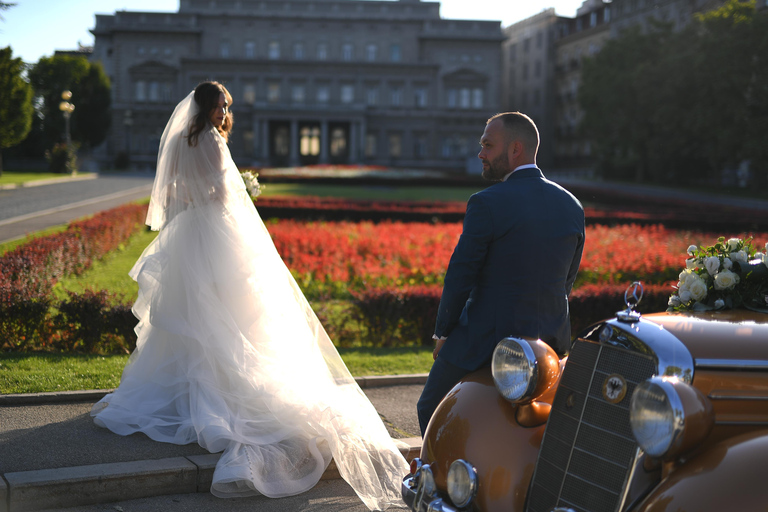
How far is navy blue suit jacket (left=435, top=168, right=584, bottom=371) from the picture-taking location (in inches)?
133

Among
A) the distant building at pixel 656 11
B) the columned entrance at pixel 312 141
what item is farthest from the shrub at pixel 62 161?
the distant building at pixel 656 11

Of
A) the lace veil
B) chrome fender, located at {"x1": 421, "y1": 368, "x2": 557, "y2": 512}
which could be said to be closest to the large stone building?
the lace veil

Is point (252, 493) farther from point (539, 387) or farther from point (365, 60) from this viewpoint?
point (365, 60)

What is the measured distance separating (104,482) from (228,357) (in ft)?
3.72

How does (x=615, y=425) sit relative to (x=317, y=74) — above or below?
below

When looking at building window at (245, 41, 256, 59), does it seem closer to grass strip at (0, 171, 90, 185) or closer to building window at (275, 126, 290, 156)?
building window at (275, 126, 290, 156)

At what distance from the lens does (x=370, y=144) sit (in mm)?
70188

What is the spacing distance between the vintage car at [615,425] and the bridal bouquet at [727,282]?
0.87ft

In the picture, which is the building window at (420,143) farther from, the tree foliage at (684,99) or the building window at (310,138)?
the tree foliage at (684,99)

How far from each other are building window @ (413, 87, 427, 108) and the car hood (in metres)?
70.2

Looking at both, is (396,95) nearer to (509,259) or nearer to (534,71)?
(534,71)

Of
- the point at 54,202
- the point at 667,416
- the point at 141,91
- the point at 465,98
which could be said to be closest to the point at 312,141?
the point at 465,98

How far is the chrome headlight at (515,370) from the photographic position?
9.43ft

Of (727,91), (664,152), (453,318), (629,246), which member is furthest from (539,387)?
(664,152)
